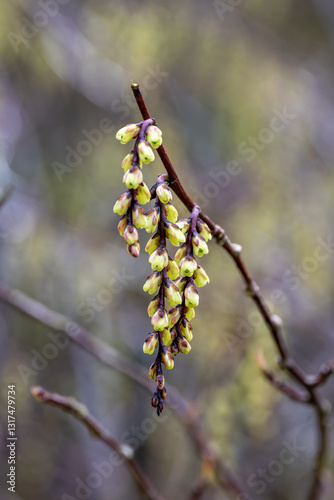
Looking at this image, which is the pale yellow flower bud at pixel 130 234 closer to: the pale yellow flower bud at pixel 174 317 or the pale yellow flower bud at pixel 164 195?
the pale yellow flower bud at pixel 164 195

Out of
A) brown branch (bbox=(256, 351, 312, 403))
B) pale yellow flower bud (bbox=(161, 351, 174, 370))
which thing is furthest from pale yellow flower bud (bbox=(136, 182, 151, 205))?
brown branch (bbox=(256, 351, 312, 403))

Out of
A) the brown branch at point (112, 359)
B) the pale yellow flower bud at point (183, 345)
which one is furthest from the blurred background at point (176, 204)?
the pale yellow flower bud at point (183, 345)

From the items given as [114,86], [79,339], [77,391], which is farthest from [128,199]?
[114,86]

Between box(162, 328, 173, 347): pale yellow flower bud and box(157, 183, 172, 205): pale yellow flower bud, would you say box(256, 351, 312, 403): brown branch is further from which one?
box(157, 183, 172, 205): pale yellow flower bud

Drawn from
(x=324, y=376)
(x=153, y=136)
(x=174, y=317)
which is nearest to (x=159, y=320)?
(x=174, y=317)

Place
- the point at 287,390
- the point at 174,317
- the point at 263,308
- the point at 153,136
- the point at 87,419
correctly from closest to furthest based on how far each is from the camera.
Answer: the point at 153,136 → the point at 174,317 → the point at 263,308 → the point at 87,419 → the point at 287,390

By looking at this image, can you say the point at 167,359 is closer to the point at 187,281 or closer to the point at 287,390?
the point at 187,281
